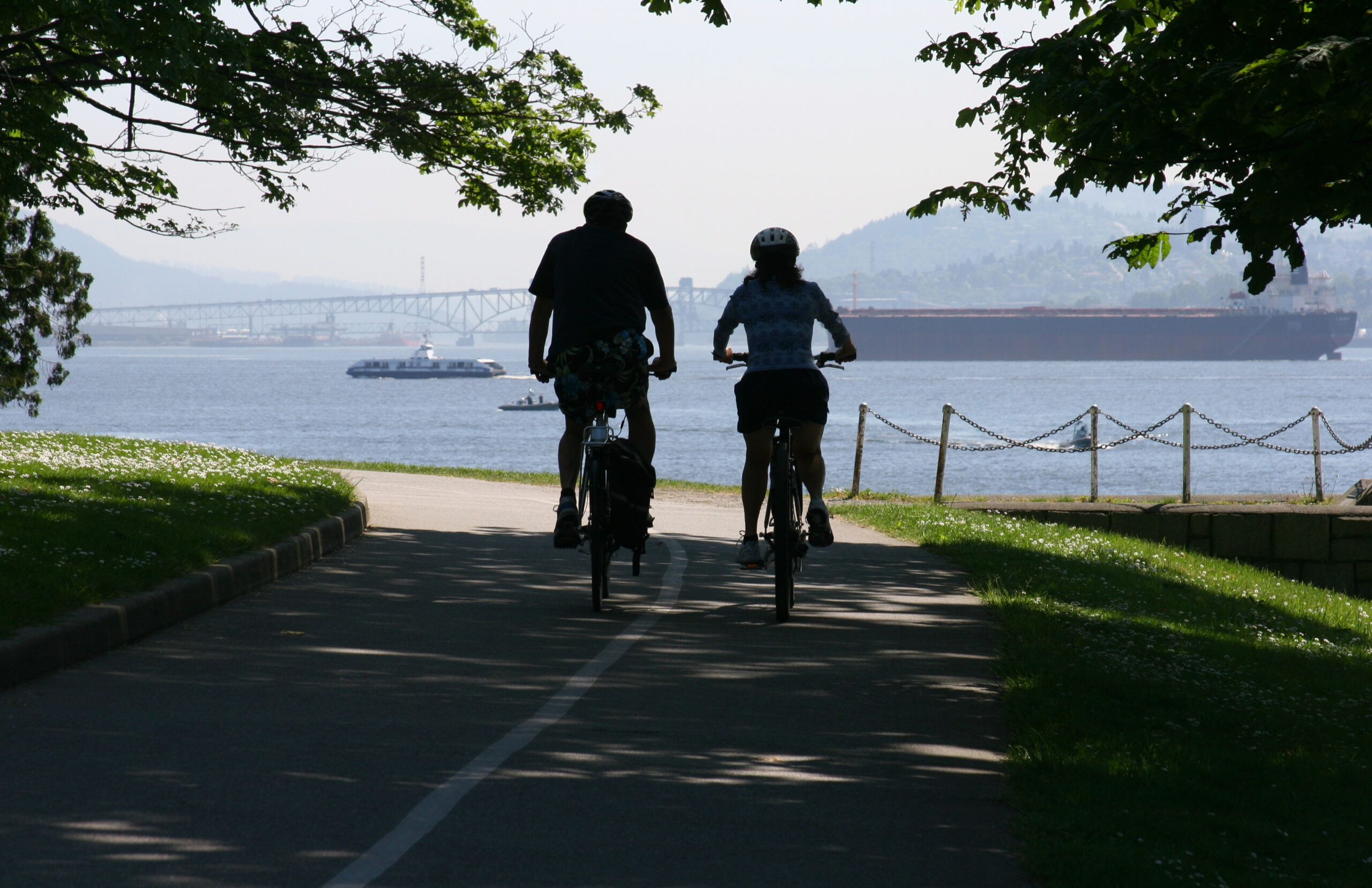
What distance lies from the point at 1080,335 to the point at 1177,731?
182m

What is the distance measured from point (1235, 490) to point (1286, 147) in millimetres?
47983

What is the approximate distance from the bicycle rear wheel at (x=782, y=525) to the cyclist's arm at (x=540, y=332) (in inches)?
49.1

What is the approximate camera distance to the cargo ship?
179 m

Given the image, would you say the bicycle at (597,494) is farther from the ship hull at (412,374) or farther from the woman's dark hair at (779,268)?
the ship hull at (412,374)

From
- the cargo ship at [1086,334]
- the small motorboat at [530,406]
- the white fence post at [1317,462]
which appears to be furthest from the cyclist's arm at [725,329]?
the cargo ship at [1086,334]

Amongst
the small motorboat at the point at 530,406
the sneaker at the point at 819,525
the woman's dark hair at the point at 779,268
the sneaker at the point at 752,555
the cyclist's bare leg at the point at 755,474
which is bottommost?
the sneaker at the point at 752,555

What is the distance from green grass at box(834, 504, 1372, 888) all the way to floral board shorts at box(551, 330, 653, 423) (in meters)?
2.18

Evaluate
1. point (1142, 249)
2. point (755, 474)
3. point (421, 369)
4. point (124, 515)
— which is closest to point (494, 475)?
point (124, 515)

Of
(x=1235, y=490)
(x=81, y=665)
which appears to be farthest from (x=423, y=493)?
(x=1235, y=490)

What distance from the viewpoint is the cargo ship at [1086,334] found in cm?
17888

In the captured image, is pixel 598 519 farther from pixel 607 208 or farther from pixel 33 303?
pixel 33 303

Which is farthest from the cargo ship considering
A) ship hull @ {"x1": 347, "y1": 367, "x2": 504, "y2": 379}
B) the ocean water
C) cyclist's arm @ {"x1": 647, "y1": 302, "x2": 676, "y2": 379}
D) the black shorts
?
the black shorts

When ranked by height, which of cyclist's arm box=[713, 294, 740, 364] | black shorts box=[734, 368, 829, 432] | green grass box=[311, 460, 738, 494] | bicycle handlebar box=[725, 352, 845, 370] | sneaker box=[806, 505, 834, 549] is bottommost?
green grass box=[311, 460, 738, 494]

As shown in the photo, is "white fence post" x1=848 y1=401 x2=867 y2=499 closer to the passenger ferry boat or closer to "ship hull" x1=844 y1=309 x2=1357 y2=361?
the passenger ferry boat
